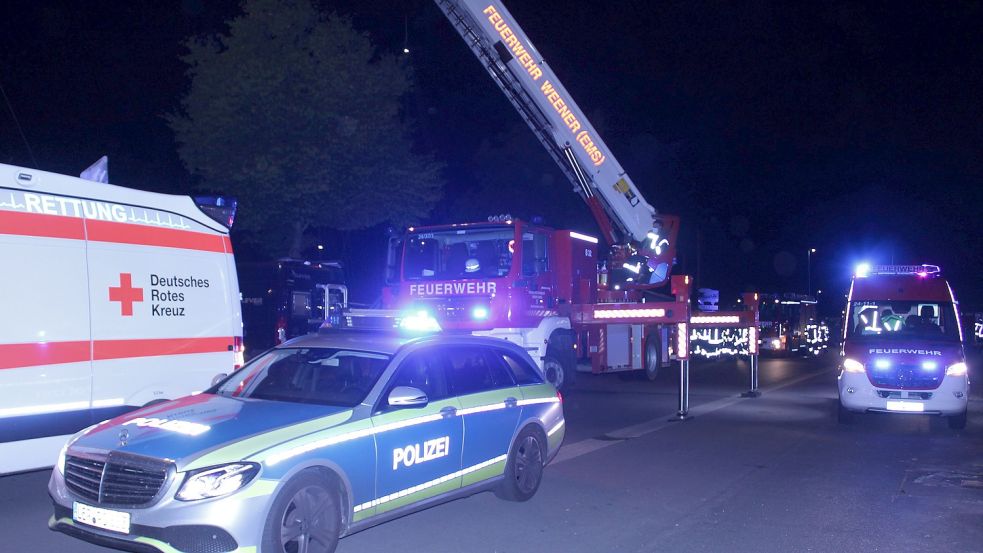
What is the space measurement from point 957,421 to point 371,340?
9.70m

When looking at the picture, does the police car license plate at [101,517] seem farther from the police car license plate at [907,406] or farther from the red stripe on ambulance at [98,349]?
the police car license plate at [907,406]

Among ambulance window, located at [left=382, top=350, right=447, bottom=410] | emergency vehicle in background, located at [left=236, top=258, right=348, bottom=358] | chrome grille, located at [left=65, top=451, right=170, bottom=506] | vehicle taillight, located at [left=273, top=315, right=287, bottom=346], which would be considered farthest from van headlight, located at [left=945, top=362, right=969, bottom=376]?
vehicle taillight, located at [left=273, top=315, right=287, bottom=346]

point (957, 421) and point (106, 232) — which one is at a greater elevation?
point (106, 232)

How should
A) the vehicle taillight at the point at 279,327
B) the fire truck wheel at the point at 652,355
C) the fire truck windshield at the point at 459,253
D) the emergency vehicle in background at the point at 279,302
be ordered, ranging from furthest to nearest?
1. the emergency vehicle in background at the point at 279,302
2. the vehicle taillight at the point at 279,327
3. the fire truck wheel at the point at 652,355
4. the fire truck windshield at the point at 459,253

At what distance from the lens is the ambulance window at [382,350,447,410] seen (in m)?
6.71

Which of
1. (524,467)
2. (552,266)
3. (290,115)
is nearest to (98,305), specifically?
(524,467)

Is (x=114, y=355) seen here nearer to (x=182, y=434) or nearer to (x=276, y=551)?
(x=182, y=434)

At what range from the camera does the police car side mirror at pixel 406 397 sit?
6.12 m

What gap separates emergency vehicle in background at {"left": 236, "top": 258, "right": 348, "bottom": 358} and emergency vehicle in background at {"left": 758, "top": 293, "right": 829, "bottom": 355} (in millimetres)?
15898

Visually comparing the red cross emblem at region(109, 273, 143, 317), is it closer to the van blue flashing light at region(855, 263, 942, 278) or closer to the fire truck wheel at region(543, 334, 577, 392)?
the fire truck wheel at region(543, 334, 577, 392)

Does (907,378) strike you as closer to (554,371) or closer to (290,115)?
(554,371)

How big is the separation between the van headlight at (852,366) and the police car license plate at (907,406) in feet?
2.05

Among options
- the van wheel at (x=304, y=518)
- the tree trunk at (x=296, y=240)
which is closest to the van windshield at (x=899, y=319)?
the van wheel at (x=304, y=518)

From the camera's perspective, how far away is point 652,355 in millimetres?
21031
